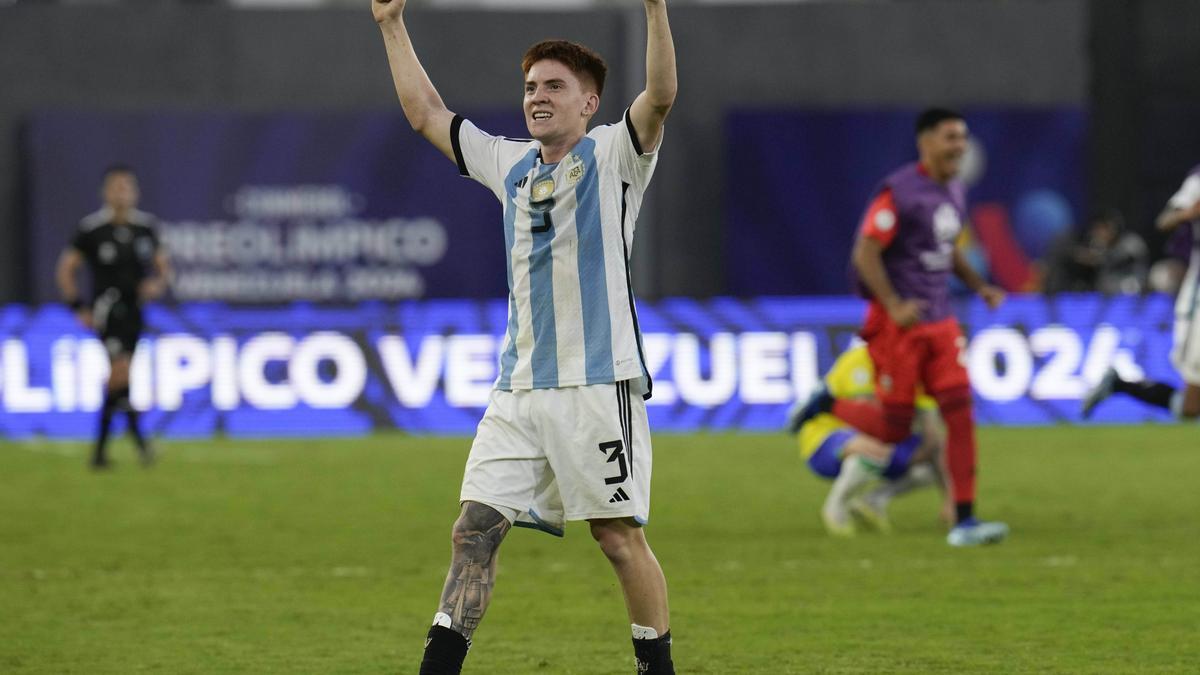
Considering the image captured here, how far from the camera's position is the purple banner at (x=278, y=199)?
2591cm

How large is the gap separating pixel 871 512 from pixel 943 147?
2.11 metres

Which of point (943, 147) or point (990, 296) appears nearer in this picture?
point (943, 147)

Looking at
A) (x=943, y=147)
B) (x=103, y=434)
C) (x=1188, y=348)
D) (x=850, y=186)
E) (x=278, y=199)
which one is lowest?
(x=103, y=434)

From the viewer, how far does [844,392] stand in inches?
454

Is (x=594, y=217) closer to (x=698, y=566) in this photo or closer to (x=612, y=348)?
(x=612, y=348)

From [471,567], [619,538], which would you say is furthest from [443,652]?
[619,538]

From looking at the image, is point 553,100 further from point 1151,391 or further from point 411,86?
point 1151,391

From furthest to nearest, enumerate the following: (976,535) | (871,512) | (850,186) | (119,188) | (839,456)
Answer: (850,186) < (119,188) < (839,456) < (871,512) < (976,535)

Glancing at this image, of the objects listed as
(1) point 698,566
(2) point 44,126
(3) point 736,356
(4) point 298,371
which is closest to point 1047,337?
(3) point 736,356

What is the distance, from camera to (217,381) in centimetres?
1880

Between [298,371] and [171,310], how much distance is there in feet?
4.32

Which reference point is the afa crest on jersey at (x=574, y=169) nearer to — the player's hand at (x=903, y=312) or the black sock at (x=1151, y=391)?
the player's hand at (x=903, y=312)

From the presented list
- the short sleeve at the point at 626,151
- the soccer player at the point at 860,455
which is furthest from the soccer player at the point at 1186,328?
the short sleeve at the point at 626,151

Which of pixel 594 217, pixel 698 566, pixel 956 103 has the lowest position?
pixel 698 566
